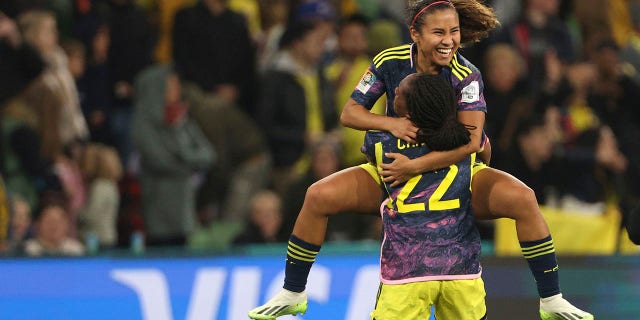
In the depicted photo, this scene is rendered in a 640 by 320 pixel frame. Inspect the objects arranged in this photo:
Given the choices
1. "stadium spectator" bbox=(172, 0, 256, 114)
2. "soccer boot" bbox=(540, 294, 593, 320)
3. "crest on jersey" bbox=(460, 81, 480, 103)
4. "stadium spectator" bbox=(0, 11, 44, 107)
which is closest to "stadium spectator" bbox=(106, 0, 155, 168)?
"stadium spectator" bbox=(172, 0, 256, 114)

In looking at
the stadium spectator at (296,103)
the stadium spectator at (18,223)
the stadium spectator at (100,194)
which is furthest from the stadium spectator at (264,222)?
the stadium spectator at (18,223)

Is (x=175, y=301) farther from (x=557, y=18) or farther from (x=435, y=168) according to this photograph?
(x=557, y=18)

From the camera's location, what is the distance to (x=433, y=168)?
6414 mm

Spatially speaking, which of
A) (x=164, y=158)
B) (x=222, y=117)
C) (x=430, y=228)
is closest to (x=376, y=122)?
(x=430, y=228)

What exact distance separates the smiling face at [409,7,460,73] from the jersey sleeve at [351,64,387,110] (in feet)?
0.89

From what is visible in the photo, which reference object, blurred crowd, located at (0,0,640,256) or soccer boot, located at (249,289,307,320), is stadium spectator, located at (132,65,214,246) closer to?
blurred crowd, located at (0,0,640,256)

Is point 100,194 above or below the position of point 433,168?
below

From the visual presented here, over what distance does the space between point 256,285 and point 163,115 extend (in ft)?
8.02

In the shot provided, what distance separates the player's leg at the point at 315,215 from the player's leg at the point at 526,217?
1.73ft

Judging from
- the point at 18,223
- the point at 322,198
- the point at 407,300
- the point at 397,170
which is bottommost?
the point at 18,223

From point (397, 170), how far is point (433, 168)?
0.16 metres

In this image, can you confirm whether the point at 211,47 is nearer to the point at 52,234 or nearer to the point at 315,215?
the point at 52,234

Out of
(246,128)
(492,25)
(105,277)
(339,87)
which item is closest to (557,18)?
(339,87)

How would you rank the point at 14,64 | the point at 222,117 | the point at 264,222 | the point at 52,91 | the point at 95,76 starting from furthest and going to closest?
the point at 95,76, the point at 222,117, the point at 52,91, the point at 14,64, the point at 264,222
